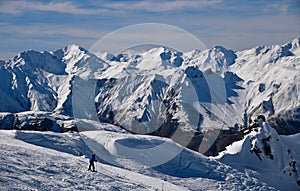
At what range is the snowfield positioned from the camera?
3344cm

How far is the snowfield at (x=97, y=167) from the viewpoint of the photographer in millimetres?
33438

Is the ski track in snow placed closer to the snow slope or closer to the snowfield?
the snowfield

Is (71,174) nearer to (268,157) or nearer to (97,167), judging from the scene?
(97,167)

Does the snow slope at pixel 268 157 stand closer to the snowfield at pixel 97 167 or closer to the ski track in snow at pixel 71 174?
the snowfield at pixel 97 167

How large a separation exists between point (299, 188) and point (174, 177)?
19351mm

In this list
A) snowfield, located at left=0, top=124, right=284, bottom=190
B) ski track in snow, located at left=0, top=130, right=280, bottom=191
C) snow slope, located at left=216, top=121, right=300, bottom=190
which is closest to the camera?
ski track in snow, located at left=0, top=130, right=280, bottom=191

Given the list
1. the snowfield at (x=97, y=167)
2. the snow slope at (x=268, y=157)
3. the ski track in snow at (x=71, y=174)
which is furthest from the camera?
the snow slope at (x=268, y=157)

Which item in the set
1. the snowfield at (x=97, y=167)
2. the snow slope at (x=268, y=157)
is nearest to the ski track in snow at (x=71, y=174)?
the snowfield at (x=97, y=167)

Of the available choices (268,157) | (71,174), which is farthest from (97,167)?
(268,157)

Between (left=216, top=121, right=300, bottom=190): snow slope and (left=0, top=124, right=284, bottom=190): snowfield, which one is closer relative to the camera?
(left=0, top=124, right=284, bottom=190): snowfield

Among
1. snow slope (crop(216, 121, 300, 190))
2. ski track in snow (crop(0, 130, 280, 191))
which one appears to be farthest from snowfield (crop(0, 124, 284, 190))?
snow slope (crop(216, 121, 300, 190))

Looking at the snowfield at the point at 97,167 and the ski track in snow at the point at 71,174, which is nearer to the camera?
the ski track in snow at the point at 71,174

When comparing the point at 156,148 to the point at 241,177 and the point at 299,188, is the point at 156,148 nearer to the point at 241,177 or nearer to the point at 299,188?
the point at 241,177

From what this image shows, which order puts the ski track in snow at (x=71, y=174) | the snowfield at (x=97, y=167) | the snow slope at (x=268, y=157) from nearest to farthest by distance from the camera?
the ski track in snow at (x=71, y=174) → the snowfield at (x=97, y=167) → the snow slope at (x=268, y=157)
